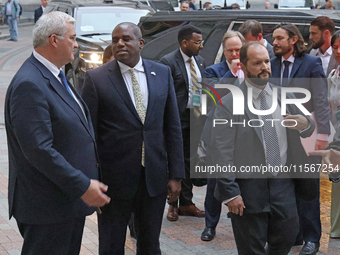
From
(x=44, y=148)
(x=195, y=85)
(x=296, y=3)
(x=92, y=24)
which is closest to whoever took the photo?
(x=44, y=148)

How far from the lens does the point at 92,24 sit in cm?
1188

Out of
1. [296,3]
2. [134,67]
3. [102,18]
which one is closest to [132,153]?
[134,67]

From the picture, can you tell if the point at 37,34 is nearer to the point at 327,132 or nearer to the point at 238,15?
the point at 327,132

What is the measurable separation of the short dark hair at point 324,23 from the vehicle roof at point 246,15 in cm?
45

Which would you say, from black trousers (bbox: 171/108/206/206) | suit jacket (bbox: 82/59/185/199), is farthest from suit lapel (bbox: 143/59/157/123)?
black trousers (bbox: 171/108/206/206)

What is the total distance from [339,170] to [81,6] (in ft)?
29.6

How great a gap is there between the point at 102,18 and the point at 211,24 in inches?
228

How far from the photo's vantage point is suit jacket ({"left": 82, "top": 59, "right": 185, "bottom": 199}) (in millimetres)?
3717

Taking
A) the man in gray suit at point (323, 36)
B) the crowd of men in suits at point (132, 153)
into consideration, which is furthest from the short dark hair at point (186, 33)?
the crowd of men in suits at point (132, 153)

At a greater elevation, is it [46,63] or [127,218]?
[46,63]

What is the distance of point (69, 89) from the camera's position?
323 cm

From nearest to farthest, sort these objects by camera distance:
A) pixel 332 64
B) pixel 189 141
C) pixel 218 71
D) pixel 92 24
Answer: pixel 218 71 < pixel 332 64 < pixel 189 141 < pixel 92 24

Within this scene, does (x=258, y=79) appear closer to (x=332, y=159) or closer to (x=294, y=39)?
(x=332, y=159)

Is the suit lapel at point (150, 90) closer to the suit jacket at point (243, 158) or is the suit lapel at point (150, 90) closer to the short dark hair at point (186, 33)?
the suit jacket at point (243, 158)
